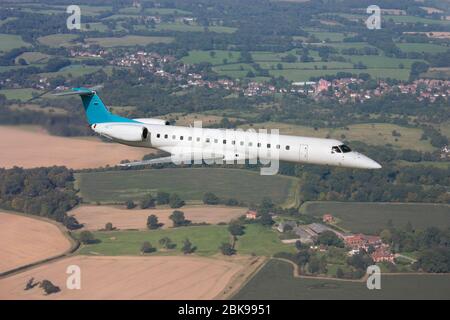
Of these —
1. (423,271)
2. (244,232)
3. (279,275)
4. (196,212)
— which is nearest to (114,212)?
(196,212)

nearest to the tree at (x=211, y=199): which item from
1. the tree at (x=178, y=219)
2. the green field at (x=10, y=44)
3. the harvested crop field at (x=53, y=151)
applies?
the tree at (x=178, y=219)

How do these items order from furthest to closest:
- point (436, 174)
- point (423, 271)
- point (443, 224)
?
point (436, 174) < point (443, 224) < point (423, 271)

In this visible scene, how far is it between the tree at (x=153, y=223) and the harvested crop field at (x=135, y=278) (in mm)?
7488

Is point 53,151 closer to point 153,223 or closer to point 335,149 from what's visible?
point 153,223

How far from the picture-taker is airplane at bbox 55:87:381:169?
63.8m

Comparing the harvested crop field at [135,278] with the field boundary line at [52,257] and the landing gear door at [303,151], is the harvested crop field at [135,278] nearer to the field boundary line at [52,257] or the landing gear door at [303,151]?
the field boundary line at [52,257]

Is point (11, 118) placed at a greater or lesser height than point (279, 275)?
greater

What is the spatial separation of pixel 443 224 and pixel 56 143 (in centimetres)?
4036

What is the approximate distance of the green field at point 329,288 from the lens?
77.4m

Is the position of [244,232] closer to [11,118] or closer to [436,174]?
[11,118]

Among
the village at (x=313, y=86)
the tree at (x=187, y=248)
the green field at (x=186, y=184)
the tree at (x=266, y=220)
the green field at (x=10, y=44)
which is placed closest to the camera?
the tree at (x=187, y=248)

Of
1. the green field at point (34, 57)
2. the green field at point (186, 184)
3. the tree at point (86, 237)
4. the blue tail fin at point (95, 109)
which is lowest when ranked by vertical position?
the tree at point (86, 237)
